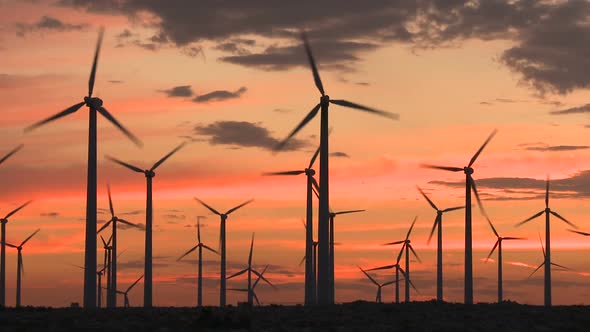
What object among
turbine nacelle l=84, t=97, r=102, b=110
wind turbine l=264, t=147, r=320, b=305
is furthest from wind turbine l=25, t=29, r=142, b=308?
wind turbine l=264, t=147, r=320, b=305

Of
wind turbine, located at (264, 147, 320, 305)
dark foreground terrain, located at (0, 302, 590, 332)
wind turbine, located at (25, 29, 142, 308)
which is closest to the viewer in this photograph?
dark foreground terrain, located at (0, 302, 590, 332)

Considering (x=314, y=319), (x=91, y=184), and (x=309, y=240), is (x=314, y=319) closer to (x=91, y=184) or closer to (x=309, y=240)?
(x=91, y=184)

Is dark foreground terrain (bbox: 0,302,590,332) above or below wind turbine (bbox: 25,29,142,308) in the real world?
below

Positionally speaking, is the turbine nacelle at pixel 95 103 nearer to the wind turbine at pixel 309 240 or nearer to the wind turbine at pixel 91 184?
the wind turbine at pixel 91 184

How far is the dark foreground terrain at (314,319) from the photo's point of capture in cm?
9625

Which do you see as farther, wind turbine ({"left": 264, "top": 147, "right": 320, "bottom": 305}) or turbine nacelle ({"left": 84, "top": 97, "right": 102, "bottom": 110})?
wind turbine ({"left": 264, "top": 147, "right": 320, "bottom": 305})

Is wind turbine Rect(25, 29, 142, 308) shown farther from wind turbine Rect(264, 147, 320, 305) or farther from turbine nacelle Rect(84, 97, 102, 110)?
wind turbine Rect(264, 147, 320, 305)

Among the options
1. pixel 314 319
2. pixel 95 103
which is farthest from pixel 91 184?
pixel 314 319

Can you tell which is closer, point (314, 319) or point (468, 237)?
point (314, 319)

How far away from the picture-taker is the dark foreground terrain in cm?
9625

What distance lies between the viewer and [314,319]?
102562mm

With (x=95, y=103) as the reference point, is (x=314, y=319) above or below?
below

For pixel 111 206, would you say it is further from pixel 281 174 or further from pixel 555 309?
pixel 555 309

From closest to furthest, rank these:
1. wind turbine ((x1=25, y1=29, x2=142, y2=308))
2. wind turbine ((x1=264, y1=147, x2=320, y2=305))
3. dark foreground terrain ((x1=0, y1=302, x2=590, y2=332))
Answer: dark foreground terrain ((x1=0, y1=302, x2=590, y2=332)) < wind turbine ((x1=25, y1=29, x2=142, y2=308)) < wind turbine ((x1=264, y1=147, x2=320, y2=305))
